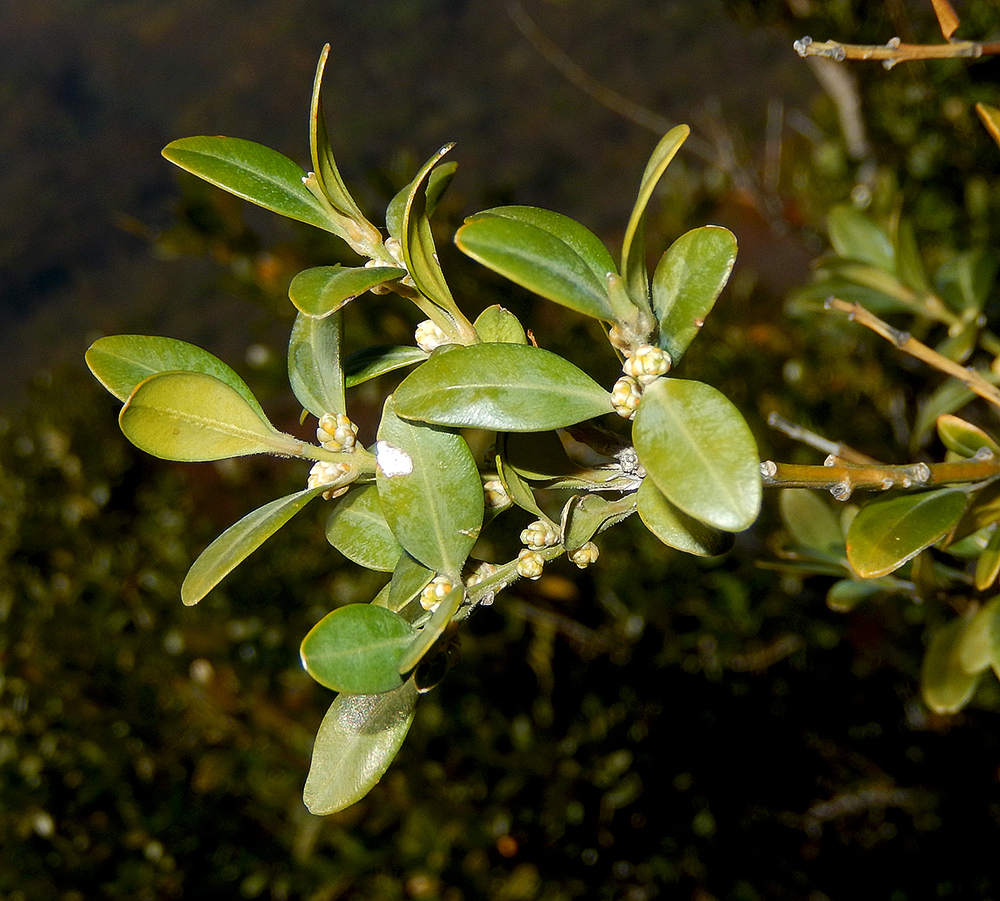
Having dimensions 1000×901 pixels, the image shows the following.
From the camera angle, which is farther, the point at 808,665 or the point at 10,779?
the point at 808,665

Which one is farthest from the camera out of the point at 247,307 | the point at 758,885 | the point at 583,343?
the point at 247,307

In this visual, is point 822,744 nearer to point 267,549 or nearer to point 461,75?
point 267,549

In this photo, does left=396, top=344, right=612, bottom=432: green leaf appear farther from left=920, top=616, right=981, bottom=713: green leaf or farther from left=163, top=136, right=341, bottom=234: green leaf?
left=920, top=616, right=981, bottom=713: green leaf

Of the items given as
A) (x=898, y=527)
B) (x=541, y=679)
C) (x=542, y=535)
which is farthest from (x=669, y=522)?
(x=541, y=679)

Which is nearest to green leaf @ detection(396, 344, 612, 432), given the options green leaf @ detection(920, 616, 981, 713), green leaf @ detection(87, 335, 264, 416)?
green leaf @ detection(87, 335, 264, 416)

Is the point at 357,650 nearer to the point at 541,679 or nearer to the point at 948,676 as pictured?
the point at 948,676

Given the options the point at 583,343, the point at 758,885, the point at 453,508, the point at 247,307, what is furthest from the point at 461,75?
the point at 453,508

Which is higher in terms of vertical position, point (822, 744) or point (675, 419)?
point (675, 419)
